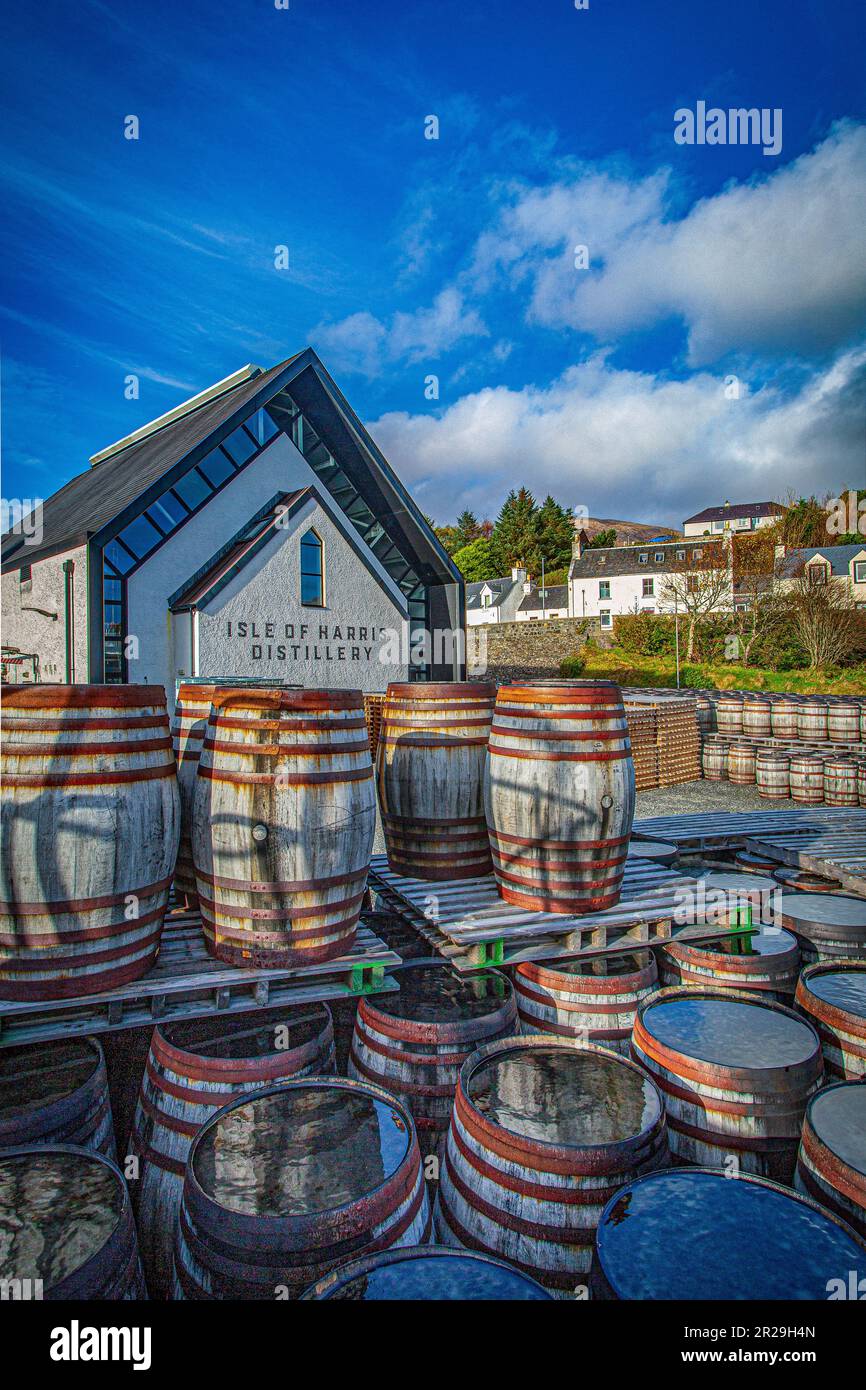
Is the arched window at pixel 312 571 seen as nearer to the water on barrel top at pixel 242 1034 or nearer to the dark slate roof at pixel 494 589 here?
the water on barrel top at pixel 242 1034

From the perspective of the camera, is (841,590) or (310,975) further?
(841,590)

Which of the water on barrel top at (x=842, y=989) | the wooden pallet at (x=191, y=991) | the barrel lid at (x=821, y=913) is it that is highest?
the wooden pallet at (x=191, y=991)

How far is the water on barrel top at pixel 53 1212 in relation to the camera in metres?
1.95

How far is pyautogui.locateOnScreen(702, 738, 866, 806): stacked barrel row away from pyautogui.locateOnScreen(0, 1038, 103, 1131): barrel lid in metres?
11.9

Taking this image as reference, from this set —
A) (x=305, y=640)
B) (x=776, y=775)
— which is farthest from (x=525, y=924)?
(x=305, y=640)

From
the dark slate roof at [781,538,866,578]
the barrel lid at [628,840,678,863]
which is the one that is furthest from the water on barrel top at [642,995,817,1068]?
the dark slate roof at [781,538,866,578]

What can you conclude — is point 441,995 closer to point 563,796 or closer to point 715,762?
point 563,796

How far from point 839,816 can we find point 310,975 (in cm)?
602

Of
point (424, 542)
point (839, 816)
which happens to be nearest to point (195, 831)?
point (839, 816)

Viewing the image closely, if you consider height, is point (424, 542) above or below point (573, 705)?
above

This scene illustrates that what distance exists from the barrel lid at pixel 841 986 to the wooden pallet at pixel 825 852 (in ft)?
4.67

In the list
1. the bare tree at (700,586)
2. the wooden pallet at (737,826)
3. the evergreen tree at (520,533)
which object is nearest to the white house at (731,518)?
the evergreen tree at (520,533)

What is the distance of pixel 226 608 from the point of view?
1416 centimetres
